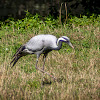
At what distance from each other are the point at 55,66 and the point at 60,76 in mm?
738

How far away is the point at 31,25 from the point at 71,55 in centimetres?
301

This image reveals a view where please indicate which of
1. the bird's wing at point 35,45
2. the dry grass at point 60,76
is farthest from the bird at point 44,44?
the dry grass at point 60,76

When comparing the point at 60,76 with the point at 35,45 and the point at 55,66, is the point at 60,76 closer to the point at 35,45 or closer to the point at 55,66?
the point at 55,66

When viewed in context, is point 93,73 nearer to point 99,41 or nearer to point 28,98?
point 28,98

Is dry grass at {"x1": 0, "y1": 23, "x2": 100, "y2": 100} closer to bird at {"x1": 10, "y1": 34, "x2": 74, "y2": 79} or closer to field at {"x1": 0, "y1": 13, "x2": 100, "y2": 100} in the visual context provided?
field at {"x1": 0, "y1": 13, "x2": 100, "y2": 100}

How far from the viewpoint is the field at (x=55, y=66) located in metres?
5.09

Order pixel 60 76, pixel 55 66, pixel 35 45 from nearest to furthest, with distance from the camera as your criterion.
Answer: pixel 35 45 < pixel 60 76 < pixel 55 66

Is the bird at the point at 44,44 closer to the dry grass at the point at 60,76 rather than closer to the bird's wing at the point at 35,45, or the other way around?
the bird's wing at the point at 35,45

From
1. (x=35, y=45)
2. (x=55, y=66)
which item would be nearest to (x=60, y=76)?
(x=55, y=66)

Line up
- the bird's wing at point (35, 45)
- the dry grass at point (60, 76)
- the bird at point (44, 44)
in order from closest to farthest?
the dry grass at point (60, 76) → the bird at point (44, 44) → the bird's wing at point (35, 45)

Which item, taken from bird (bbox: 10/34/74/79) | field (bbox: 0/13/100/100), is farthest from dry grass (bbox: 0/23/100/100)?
bird (bbox: 10/34/74/79)

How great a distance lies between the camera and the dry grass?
5.04 meters

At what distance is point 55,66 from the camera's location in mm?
6789

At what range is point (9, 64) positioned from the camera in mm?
6672
